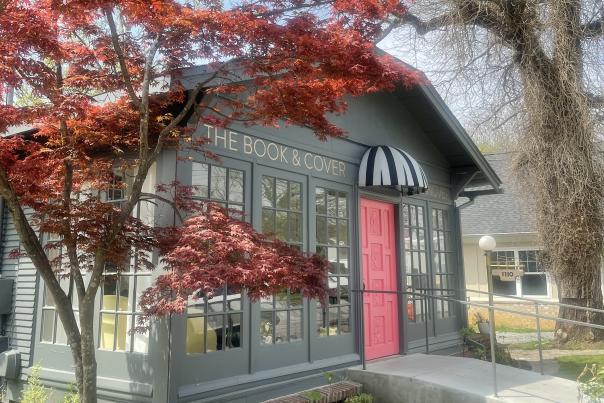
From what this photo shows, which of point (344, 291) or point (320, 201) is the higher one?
point (320, 201)

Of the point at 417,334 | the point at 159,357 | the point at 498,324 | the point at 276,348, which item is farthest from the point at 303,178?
the point at 498,324

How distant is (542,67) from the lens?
1177 centimetres

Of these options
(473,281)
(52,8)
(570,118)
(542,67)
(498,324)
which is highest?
(542,67)

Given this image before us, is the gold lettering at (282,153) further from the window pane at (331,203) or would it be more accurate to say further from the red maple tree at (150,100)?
the red maple tree at (150,100)

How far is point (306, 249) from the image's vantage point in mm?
6762

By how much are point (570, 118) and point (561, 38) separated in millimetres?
1711

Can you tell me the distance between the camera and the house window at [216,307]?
5.33m

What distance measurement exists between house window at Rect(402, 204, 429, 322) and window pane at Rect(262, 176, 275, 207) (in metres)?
3.08

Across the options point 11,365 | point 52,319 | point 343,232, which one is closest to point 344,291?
point 343,232

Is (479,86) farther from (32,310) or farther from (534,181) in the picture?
(32,310)

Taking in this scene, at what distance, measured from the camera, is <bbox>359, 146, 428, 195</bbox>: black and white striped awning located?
7.61 meters

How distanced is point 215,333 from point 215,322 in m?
0.11

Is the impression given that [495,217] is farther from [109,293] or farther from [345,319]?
[109,293]

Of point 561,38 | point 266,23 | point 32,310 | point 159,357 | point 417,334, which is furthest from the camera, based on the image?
point 561,38
